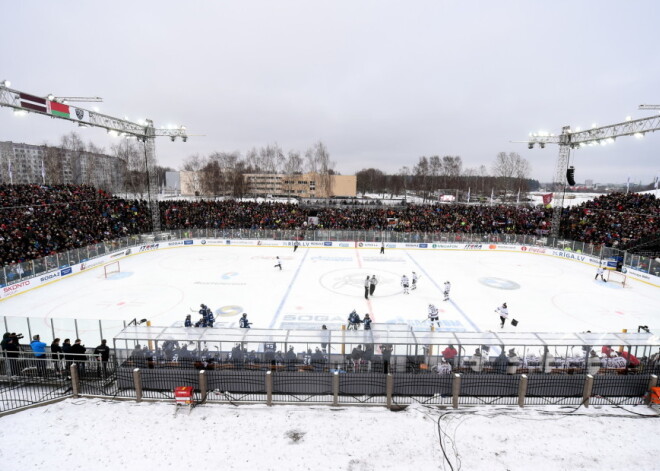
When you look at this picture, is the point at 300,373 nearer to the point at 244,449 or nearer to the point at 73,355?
the point at 244,449

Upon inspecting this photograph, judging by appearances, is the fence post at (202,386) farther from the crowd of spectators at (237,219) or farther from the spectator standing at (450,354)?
the crowd of spectators at (237,219)

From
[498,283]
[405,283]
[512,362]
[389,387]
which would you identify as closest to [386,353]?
[389,387]

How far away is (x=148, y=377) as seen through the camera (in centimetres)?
852

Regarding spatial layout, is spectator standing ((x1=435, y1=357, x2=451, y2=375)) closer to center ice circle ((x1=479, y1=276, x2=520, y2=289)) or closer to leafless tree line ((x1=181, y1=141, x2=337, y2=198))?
center ice circle ((x1=479, y1=276, x2=520, y2=289))

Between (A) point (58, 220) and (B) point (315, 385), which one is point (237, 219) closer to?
(A) point (58, 220)

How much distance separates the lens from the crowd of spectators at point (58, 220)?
20656mm

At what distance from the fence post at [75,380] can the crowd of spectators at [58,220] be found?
49.4ft

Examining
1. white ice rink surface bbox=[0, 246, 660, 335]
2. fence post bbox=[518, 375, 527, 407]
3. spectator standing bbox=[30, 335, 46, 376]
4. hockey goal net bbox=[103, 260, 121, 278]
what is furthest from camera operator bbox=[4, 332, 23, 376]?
hockey goal net bbox=[103, 260, 121, 278]

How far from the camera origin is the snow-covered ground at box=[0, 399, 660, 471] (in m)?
6.57

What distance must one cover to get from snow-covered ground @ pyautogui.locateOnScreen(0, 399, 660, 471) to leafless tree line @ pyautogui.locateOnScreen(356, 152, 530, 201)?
243 ft

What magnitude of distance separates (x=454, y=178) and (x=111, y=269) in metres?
99.1

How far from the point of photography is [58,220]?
81.7ft

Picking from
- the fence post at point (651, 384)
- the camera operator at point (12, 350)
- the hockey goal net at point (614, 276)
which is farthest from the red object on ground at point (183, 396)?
the hockey goal net at point (614, 276)

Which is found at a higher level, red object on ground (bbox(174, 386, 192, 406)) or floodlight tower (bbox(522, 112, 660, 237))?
floodlight tower (bbox(522, 112, 660, 237))
